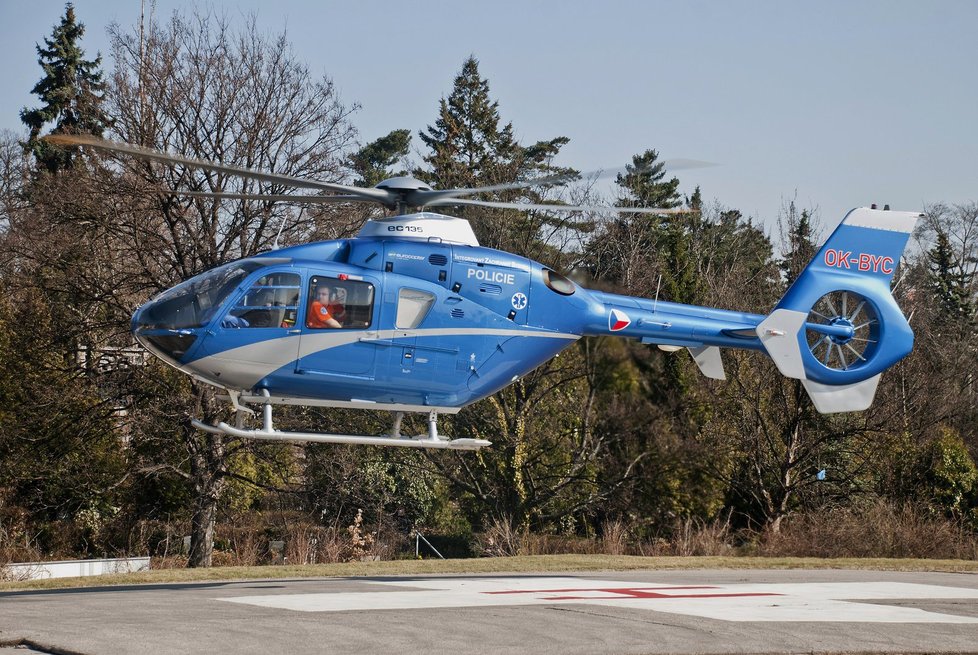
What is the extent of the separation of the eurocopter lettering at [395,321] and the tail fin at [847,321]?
8 cm

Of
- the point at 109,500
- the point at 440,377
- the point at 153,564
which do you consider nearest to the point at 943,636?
the point at 440,377

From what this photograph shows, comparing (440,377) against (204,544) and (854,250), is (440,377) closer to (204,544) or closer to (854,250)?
(854,250)

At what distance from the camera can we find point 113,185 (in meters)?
28.2

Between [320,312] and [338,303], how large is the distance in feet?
1.01

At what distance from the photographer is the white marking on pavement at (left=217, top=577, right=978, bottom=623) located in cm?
1409

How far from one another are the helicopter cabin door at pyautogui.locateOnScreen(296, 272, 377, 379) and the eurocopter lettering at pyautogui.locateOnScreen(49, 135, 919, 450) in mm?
20

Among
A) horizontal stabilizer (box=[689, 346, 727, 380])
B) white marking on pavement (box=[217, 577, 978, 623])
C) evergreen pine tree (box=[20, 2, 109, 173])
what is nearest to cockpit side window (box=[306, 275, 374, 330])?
white marking on pavement (box=[217, 577, 978, 623])

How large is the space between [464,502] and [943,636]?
25.4m

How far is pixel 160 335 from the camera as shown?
1577 centimetres

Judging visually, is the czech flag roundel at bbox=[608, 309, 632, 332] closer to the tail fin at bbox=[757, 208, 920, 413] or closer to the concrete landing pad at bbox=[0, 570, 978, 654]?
the tail fin at bbox=[757, 208, 920, 413]

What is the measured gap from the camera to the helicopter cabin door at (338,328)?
16.1 m

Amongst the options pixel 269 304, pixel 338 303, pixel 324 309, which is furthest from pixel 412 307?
pixel 269 304

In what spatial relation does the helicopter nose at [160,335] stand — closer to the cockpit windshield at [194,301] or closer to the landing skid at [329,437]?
the cockpit windshield at [194,301]

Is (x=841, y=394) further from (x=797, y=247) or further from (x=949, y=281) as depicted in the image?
(x=949, y=281)
